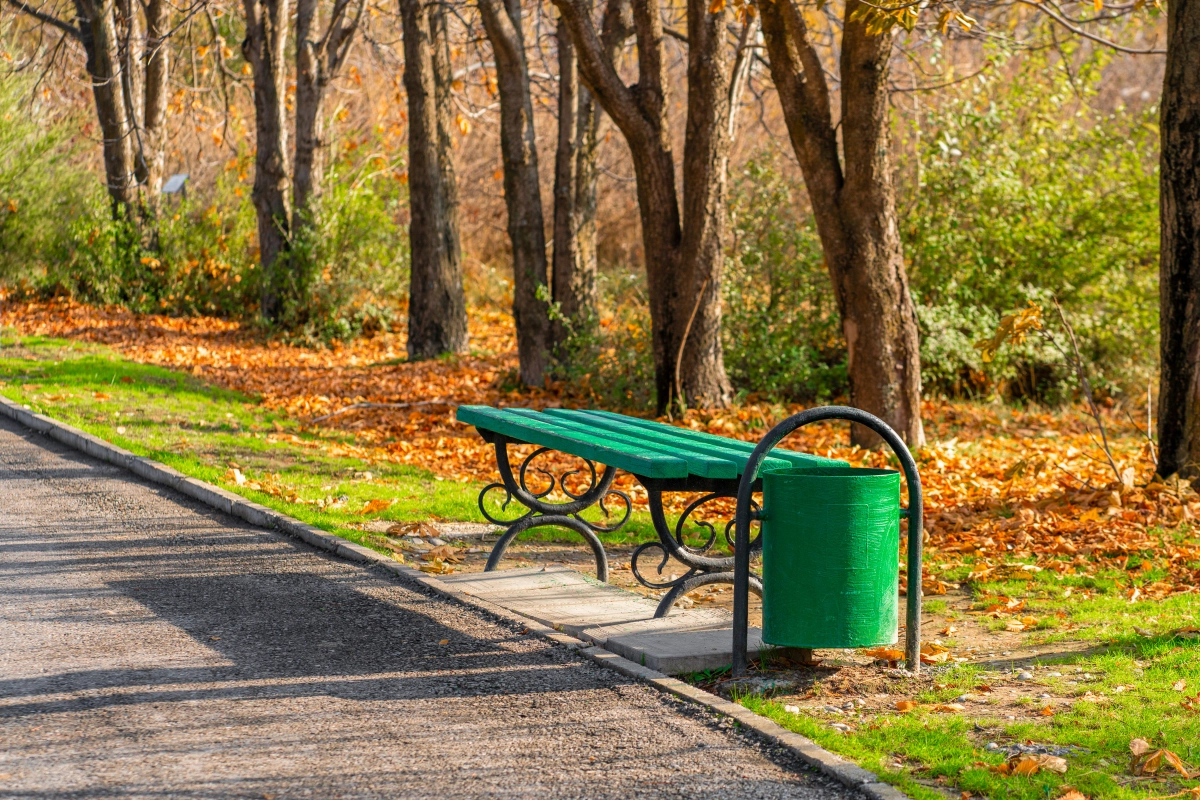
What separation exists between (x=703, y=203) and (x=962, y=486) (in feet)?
13.1

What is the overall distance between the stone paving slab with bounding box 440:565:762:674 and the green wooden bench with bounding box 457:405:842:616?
5.6 inches

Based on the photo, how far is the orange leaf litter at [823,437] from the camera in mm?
7480

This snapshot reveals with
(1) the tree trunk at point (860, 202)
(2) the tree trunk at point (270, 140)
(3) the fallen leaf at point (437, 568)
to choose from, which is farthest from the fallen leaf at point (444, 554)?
(2) the tree trunk at point (270, 140)

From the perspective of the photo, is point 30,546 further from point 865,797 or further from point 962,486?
point 962,486

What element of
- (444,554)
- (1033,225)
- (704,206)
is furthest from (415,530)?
(1033,225)

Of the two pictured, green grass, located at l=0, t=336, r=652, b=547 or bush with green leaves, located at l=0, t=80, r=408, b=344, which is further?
bush with green leaves, located at l=0, t=80, r=408, b=344

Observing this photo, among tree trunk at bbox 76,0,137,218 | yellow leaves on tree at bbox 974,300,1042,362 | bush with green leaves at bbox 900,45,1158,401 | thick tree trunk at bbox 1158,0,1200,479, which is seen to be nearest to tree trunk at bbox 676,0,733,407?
bush with green leaves at bbox 900,45,1158,401

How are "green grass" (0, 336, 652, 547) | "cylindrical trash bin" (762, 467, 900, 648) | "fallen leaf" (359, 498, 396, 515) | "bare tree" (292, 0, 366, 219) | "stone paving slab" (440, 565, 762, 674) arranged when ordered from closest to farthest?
"cylindrical trash bin" (762, 467, 900, 648), "stone paving slab" (440, 565, 762, 674), "fallen leaf" (359, 498, 396, 515), "green grass" (0, 336, 652, 547), "bare tree" (292, 0, 366, 219)

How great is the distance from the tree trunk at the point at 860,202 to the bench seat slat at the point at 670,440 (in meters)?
3.92

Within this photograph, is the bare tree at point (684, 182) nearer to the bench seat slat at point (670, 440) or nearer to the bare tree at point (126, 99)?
the bench seat slat at point (670, 440)

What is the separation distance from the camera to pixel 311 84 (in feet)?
61.6

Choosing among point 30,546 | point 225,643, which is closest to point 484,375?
point 30,546

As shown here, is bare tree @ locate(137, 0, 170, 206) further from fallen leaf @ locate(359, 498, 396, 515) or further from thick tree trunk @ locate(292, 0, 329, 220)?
fallen leaf @ locate(359, 498, 396, 515)

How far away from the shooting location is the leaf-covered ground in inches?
169
